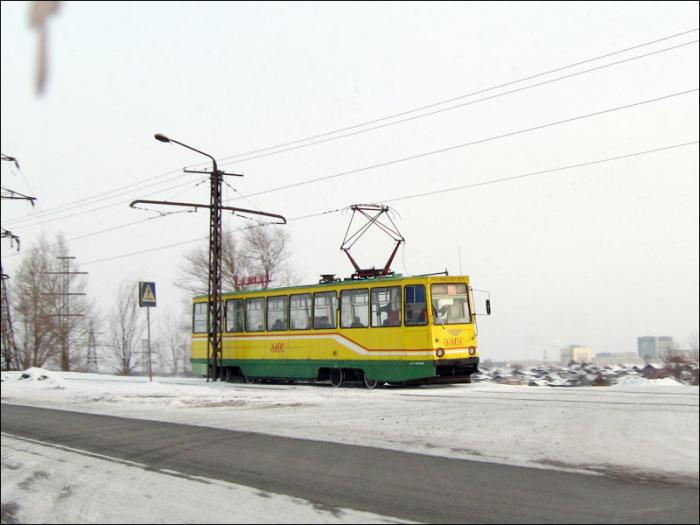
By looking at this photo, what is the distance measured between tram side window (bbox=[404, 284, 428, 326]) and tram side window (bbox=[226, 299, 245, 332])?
311 inches

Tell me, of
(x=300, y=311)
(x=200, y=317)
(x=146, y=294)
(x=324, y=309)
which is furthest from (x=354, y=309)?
(x=200, y=317)

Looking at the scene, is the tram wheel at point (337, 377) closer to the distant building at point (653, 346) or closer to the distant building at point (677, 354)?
the distant building at point (653, 346)

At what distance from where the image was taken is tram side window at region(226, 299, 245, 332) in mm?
24594

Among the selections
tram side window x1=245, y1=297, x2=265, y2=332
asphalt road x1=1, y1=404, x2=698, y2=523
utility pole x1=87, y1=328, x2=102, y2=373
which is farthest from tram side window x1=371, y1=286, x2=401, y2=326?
utility pole x1=87, y1=328, x2=102, y2=373

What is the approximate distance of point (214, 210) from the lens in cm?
2417

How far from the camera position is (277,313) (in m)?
22.8

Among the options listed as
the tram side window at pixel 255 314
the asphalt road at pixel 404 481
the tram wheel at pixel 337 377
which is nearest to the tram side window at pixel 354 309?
the tram wheel at pixel 337 377

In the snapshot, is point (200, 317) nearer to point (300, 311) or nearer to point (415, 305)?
point (300, 311)

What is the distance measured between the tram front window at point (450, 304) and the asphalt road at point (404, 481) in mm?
8930

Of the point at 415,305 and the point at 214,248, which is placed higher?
the point at 214,248

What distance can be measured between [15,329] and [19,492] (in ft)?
119

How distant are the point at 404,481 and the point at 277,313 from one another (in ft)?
52.9

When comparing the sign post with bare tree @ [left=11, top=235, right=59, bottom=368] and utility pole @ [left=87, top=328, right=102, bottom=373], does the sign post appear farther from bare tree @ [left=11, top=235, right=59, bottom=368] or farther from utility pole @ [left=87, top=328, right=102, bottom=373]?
utility pole @ [left=87, top=328, right=102, bottom=373]

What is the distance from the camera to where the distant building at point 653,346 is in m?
15.2
